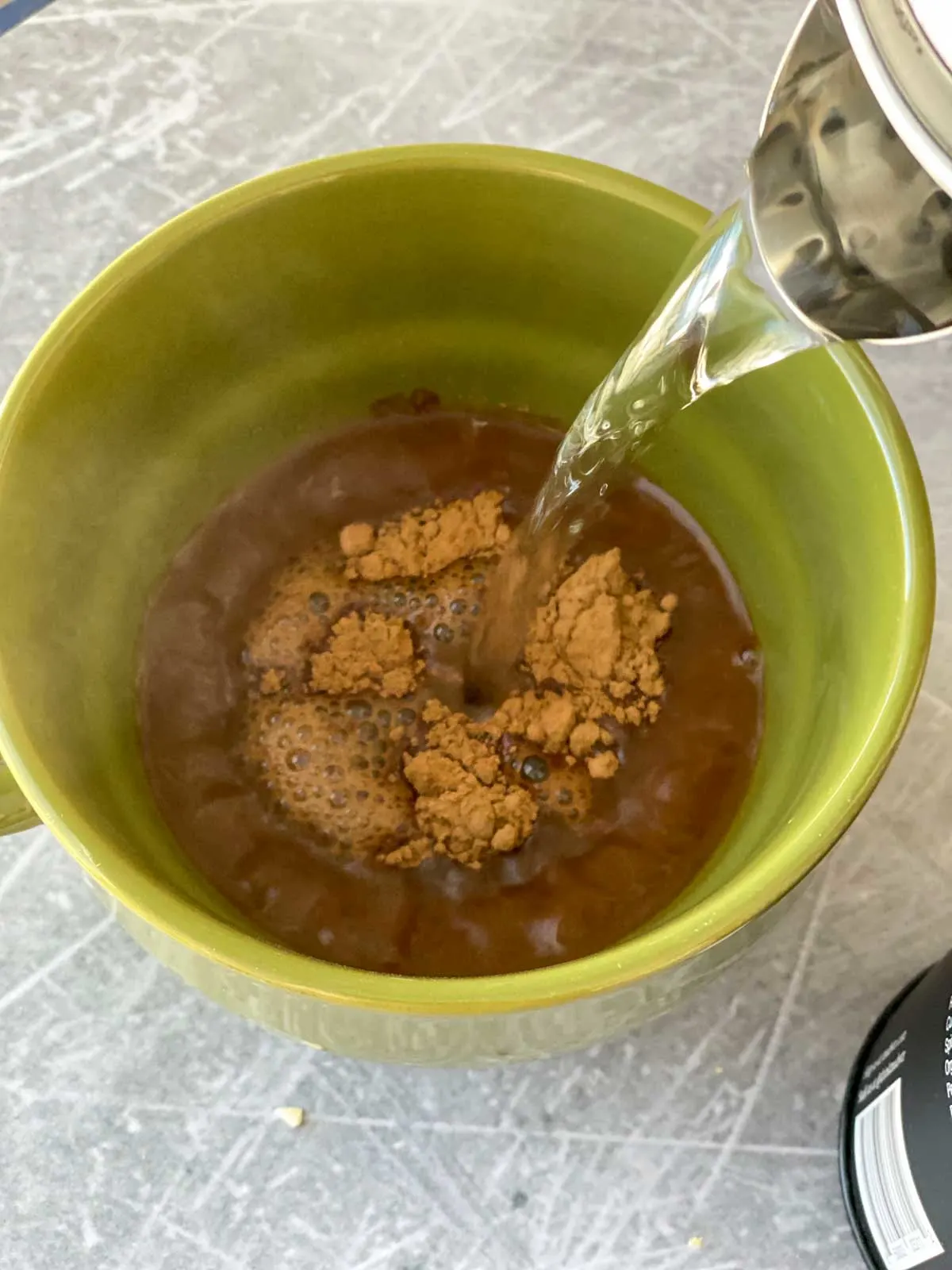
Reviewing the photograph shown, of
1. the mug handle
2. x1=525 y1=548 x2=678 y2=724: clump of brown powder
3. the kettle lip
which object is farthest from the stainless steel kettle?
the mug handle

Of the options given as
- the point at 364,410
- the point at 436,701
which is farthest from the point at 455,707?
the point at 364,410

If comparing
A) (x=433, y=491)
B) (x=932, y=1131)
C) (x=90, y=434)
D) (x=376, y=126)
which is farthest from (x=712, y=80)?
(x=932, y=1131)

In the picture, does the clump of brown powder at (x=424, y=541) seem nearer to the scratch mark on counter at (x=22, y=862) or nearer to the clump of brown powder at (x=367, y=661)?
the clump of brown powder at (x=367, y=661)

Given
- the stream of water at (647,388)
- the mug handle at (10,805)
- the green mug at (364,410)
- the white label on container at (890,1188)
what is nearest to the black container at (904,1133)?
the white label on container at (890,1188)

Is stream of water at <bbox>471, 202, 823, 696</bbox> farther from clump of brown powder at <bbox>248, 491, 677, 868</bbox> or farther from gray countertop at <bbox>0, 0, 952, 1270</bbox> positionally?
gray countertop at <bbox>0, 0, 952, 1270</bbox>

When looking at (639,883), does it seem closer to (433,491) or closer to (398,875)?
(398,875)

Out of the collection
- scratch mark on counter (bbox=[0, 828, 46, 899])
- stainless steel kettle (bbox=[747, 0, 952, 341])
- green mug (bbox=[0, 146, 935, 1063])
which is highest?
stainless steel kettle (bbox=[747, 0, 952, 341])
